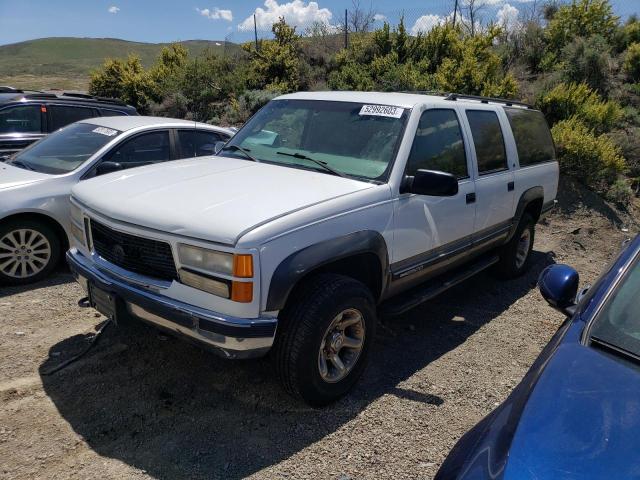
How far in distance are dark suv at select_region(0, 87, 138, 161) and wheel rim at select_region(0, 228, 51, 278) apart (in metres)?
2.81

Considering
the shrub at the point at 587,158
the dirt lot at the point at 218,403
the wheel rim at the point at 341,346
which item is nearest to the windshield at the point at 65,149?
the dirt lot at the point at 218,403

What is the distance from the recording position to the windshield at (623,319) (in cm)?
208

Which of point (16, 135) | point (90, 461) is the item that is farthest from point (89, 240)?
point (16, 135)

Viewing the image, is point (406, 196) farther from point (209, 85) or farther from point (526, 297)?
point (209, 85)

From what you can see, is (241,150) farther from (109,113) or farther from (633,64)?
(633,64)

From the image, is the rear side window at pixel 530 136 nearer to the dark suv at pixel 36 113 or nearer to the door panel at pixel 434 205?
the door panel at pixel 434 205

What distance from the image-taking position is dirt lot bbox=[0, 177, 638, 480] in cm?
288

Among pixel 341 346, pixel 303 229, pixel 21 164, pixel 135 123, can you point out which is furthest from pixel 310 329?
pixel 21 164

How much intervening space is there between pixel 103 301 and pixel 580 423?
104 inches

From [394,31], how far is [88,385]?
557 inches

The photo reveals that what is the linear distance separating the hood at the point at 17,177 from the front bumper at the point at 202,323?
247 centimetres

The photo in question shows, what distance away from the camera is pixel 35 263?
16.4ft

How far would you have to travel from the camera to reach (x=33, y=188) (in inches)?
193

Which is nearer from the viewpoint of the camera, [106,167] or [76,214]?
[76,214]
